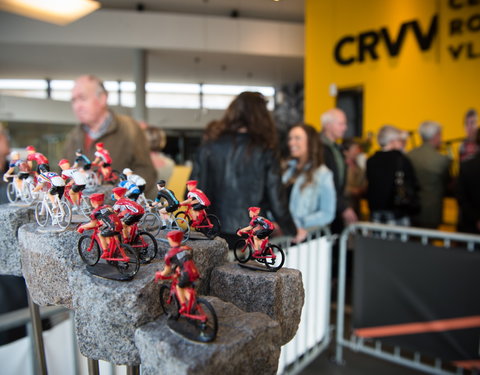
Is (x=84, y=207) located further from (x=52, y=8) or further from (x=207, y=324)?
(x=52, y=8)

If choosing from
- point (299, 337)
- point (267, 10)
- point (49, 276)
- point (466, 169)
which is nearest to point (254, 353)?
point (49, 276)

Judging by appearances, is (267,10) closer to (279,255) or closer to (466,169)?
(279,255)

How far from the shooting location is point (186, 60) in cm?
99

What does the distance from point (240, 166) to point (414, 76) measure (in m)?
4.46

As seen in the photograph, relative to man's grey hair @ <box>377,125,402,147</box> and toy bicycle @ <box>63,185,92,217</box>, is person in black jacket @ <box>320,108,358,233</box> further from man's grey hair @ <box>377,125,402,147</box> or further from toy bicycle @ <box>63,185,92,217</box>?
toy bicycle @ <box>63,185,92,217</box>

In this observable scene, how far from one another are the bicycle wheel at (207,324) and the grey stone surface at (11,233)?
1.67 feet

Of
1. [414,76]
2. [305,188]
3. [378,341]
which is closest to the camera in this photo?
[305,188]

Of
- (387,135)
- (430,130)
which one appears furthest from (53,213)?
(430,130)

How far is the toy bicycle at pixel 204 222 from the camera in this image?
0.68 meters

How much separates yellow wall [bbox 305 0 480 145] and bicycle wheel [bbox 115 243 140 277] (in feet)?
11.5

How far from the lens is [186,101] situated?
0.94 meters

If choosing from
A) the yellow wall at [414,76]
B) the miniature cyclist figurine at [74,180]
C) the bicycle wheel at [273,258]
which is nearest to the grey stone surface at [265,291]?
the bicycle wheel at [273,258]

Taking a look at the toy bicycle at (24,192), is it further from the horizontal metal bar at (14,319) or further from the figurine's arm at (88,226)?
the horizontal metal bar at (14,319)

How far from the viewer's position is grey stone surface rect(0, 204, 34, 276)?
0.80 meters
